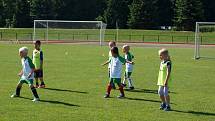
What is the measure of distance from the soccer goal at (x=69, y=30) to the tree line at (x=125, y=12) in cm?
2695

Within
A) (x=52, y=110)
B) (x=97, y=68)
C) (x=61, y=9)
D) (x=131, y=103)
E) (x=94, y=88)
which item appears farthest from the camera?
(x=61, y=9)

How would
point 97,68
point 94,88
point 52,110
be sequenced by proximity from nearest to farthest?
point 52,110
point 94,88
point 97,68

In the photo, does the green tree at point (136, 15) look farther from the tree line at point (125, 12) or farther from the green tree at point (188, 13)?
the green tree at point (188, 13)

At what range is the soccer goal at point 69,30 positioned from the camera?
5875cm

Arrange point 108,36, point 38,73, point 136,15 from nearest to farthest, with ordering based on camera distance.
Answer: point 38,73, point 108,36, point 136,15

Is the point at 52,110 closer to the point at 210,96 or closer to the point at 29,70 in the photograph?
the point at 29,70

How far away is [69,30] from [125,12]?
33253mm

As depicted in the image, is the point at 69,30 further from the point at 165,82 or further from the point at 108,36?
the point at 165,82

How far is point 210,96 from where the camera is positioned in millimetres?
16578

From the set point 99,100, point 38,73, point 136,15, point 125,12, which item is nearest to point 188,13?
point 136,15

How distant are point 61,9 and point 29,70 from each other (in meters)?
82.7

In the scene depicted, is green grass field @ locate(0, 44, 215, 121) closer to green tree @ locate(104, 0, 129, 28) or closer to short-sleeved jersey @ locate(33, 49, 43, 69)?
short-sleeved jersey @ locate(33, 49, 43, 69)

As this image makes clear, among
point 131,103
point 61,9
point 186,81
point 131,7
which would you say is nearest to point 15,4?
point 61,9

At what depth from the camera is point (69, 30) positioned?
61.4 meters
